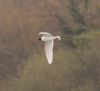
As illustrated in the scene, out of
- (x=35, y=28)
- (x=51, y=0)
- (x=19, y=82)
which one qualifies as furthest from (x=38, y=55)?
(x=51, y=0)

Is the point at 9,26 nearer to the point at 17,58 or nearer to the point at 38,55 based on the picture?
the point at 17,58

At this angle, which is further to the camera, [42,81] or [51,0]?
[51,0]

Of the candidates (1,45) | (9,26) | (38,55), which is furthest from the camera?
(9,26)

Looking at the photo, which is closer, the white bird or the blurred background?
the white bird

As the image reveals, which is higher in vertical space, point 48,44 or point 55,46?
point 48,44

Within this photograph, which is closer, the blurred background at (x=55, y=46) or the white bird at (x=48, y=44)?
the white bird at (x=48, y=44)

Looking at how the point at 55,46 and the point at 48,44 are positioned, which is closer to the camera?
the point at 48,44

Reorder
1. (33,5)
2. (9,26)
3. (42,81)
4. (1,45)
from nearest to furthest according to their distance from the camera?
1. (42,81)
2. (1,45)
3. (9,26)
4. (33,5)

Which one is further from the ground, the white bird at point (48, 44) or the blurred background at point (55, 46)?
the white bird at point (48, 44)
